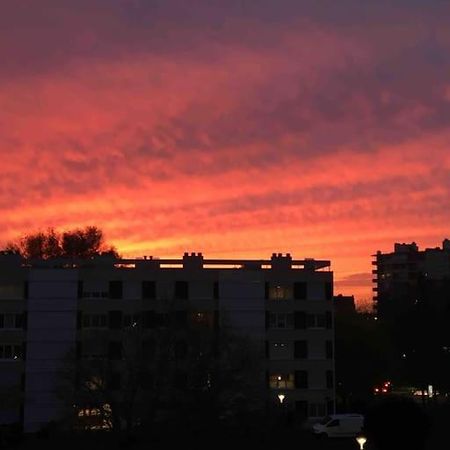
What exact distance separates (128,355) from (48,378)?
58.6ft

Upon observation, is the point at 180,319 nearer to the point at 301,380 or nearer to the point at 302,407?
the point at 301,380

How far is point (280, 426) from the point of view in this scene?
212 feet

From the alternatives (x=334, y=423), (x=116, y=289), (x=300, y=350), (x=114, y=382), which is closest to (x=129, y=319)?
(x=116, y=289)

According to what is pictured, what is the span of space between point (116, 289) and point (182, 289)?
5852 millimetres

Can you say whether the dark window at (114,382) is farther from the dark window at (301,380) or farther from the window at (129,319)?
the dark window at (301,380)

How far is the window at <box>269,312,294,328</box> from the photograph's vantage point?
267 ft

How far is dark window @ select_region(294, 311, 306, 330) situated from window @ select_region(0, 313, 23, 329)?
24.6 metres

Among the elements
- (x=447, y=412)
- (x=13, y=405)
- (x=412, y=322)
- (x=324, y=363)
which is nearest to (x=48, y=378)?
(x=13, y=405)

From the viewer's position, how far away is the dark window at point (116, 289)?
7819 centimetres

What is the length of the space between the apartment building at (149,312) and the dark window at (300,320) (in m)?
0.09

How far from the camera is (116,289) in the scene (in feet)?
257

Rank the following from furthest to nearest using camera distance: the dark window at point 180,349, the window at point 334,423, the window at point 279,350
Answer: the window at point 279,350
the window at point 334,423
the dark window at point 180,349

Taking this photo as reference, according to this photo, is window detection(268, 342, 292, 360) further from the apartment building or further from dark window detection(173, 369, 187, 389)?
dark window detection(173, 369, 187, 389)

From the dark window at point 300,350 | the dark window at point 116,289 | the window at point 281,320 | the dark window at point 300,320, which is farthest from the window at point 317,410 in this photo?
the dark window at point 116,289
